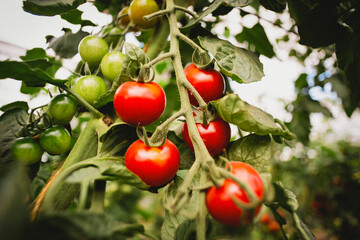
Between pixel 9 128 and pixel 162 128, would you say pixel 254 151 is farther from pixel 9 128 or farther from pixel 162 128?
pixel 9 128

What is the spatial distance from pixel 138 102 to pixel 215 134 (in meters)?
0.17

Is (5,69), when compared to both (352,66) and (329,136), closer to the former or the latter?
(352,66)

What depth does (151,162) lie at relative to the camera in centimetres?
47

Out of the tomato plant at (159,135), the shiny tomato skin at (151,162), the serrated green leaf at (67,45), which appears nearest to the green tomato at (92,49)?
the tomato plant at (159,135)

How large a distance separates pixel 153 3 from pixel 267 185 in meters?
0.64

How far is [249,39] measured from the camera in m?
0.98

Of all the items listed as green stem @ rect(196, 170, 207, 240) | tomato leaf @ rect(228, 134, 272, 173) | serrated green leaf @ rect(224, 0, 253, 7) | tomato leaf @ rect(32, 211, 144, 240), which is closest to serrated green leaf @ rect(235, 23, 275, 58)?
serrated green leaf @ rect(224, 0, 253, 7)

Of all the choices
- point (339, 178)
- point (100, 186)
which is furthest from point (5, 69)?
point (339, 178)

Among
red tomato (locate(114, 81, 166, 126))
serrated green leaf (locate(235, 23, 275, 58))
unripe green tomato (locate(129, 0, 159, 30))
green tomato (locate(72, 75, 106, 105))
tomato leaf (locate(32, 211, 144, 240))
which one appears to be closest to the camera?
tomato leaf (locate(32, 211, 144, 240))

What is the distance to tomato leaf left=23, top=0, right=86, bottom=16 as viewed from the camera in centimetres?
61

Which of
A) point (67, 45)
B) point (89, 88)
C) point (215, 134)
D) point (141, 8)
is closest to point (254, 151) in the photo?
point (215, 134)

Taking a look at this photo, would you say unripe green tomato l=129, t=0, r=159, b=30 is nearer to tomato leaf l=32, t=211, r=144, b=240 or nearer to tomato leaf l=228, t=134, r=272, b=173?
tomato leaf l=228, t=134, r=272, b=173

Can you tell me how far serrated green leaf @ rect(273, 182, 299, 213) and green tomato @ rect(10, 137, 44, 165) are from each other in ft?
1.74

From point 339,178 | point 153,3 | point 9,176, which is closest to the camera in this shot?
point 9,176
